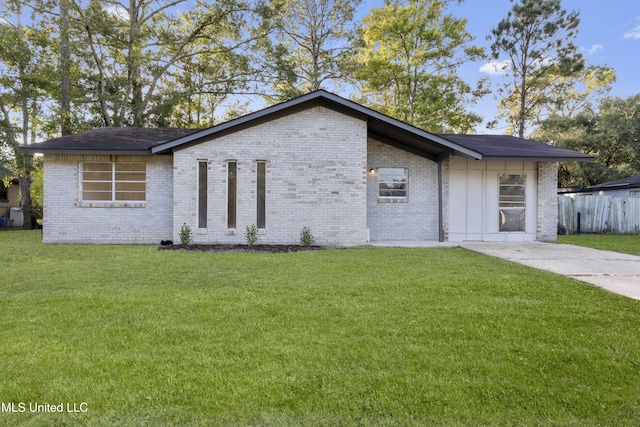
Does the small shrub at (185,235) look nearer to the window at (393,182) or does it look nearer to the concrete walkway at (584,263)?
the concrete walkway at (584,263)

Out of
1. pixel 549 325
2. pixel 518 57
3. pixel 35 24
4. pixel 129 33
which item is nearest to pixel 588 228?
pixel 518 57

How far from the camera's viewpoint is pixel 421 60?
21922 millimetres

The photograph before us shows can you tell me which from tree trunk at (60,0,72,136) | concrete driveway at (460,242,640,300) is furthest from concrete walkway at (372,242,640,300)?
tree trunk at (60,0,72,136)

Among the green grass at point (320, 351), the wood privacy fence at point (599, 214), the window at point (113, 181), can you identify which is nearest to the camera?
the green grass at point (320, 351)

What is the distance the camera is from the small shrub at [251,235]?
10.4 meters

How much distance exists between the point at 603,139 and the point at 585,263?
23481 millimetres

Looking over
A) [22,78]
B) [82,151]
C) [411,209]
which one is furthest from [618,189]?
[22,78]

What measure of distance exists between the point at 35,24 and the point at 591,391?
2576 centimetres

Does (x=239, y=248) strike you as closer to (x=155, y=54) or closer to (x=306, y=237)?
(x=306, y=237)

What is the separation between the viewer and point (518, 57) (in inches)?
936

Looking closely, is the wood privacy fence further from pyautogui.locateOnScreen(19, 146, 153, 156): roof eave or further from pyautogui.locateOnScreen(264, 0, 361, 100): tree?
pyautogui.locateOnScreen(19, 146, 153, 156): roof eave

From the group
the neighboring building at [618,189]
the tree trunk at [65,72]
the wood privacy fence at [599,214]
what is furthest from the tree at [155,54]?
the neighboring building at [618,189]

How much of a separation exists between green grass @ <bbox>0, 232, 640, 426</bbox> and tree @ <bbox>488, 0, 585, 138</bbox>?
2279 centimetres

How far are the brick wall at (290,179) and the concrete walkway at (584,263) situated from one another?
2.00 metres
